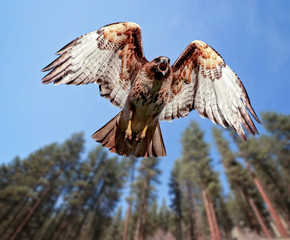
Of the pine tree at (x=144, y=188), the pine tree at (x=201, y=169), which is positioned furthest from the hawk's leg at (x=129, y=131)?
the pine tree at (x=144, y=188)

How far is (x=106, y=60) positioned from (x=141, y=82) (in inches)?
41.7

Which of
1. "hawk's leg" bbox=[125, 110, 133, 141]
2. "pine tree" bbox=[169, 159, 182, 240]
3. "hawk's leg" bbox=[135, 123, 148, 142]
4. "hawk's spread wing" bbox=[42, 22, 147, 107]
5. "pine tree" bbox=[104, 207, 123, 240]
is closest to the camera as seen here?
"hawk's spread wing" bbox=[42, 22, 147, 107]

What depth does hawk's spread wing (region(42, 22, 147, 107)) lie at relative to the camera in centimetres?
362

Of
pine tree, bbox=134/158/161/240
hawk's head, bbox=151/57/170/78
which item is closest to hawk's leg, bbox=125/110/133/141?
hawk's head, bbox=151/57/170/78

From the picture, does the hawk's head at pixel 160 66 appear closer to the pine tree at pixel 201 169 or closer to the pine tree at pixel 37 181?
the pine tree at pixel 201 169

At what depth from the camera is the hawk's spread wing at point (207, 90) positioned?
4.02m

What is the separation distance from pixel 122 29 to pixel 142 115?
1936mm

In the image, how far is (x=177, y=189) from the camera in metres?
38.1

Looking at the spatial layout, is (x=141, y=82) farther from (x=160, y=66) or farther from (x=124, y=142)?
(x=124, y=142)

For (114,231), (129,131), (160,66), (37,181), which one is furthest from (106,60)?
(114,231)

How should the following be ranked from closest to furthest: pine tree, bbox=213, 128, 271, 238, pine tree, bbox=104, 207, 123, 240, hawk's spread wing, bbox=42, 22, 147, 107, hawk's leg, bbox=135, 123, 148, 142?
hawk's spread wing, bbox=42, 22, 147, 107 → hawk's leg, bbox=135, 123, 148, 142 → pine tree, bbox=213, 128, 271, 238 → pine tree, bbox=104, 207, 123, 240

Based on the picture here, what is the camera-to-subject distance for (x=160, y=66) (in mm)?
3658

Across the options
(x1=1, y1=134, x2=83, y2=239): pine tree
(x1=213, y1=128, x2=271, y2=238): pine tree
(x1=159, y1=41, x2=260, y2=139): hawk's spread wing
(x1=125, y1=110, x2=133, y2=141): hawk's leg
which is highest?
(x1=213, y1=128, x2=271, y2=238): pine tree

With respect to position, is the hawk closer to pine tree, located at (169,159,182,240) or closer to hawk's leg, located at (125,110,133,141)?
hawk's leg, located at (125,110,133,141)
